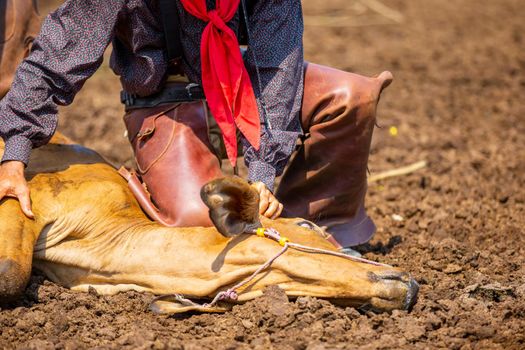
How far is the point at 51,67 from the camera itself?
11.0 ft

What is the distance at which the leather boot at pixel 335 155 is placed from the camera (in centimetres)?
362

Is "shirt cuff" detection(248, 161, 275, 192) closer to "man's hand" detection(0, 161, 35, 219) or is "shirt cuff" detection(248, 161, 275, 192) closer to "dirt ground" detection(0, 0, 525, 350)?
"dirt ground" detection(0, 0, 525, 350)

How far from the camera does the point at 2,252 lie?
307cm

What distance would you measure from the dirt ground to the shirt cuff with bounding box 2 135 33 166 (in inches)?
19.2

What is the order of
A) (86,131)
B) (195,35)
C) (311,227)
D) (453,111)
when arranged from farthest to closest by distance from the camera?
1. (453,111)
2. (86,131)
3. (195,35)
4. (311,227)

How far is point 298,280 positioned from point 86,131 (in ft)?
11.0

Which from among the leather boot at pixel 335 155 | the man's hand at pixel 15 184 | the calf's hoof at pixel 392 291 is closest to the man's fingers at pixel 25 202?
the man's hand at pixel 15 184

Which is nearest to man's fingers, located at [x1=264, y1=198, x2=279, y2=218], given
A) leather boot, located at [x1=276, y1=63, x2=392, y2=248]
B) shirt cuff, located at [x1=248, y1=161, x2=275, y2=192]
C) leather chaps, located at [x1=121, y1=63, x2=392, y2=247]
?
shirt cuff, located at [x1=248, y1=161, x2=275, y2=192]

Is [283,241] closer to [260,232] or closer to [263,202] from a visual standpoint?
[260,232]

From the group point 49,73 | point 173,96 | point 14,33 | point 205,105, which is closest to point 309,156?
point 205,105

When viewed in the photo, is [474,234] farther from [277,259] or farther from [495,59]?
[495,59]

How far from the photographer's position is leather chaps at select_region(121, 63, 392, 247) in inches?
142

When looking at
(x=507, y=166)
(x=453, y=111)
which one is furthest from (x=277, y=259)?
(x=453, y=111)

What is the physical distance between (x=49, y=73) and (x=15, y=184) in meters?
0.46
